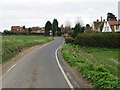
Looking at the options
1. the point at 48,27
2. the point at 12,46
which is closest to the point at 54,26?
the point at 48,27

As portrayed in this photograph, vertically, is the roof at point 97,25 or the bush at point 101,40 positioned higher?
the roof at point 97,25

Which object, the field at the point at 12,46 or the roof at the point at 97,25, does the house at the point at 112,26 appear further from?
the field at the point at 12,46

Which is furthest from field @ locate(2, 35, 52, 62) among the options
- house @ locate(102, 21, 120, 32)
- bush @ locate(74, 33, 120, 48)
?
house @ locate(102, 21, 120, 32)

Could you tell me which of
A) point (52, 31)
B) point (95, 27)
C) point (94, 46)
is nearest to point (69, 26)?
point (52, 31)

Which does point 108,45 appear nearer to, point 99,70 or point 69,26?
point 99,70

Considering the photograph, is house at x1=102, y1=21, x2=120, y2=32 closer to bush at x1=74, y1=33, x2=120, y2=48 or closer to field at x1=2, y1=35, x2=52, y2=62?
bush at x1=74, y1=33, x2=120, y2=48

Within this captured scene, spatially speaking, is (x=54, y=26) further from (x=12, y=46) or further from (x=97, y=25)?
(x=12, y=46)

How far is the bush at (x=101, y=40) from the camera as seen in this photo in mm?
58938

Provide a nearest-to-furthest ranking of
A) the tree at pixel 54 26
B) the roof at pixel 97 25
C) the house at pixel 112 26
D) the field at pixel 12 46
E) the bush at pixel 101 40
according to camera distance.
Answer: the field at pixel 12 46 < the bush at pixel 101 40 < the house at pixel 112 26 < the roof at pixel 97 25 < the tree at pixel 54 26

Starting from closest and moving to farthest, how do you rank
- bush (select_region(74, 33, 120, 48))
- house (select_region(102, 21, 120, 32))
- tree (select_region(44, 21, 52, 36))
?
bush (select_region(74, 33, 120, 48)), house (select_region(102, 21, 120, 32)), tree (select_region(44, 21, 52, 36))

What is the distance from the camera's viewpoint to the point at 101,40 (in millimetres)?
59594

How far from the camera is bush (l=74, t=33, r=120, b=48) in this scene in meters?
58.9

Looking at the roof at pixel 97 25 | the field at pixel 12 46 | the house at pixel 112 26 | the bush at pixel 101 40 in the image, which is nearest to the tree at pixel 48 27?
the roof at pixel 97 25

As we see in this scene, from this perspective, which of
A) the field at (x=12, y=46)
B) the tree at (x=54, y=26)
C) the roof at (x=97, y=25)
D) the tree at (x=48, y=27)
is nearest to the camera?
the field at (x=12, y=46)
